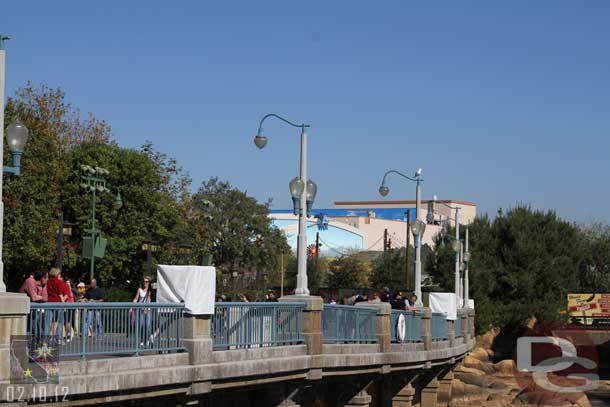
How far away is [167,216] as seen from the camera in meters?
57.7

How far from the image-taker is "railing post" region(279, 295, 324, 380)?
2059 cm

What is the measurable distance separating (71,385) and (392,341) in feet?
49.7

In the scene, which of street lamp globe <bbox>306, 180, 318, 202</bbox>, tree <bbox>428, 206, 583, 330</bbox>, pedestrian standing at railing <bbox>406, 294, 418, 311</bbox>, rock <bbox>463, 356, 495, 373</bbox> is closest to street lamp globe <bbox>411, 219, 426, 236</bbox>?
pedestrian standing at railing <bbox>406, 294, 418, 311</bbox>

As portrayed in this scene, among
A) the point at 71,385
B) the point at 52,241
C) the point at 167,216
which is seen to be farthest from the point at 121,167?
the point at 71,385

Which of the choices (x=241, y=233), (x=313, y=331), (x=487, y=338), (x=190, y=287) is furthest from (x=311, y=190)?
(x=241, y=233)

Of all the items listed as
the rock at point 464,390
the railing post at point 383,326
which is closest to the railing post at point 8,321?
the railing post at point 383,326

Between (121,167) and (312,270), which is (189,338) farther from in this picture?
(312,270)

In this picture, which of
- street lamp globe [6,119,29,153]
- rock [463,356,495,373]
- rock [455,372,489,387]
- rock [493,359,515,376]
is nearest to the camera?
street lamp globe [6,119,29,153]

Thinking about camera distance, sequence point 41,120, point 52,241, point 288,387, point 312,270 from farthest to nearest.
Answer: point 312,270 → point 41,120 → point 52,241 → point 288,387

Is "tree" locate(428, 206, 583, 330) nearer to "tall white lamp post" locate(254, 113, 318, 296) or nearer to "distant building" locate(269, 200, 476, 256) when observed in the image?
"tall white lamp post" locate(254, 113, 318, 296)

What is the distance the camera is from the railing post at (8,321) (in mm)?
12188

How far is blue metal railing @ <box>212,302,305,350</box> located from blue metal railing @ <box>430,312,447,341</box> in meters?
12.6

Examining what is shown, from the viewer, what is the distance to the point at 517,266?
71.2 meters

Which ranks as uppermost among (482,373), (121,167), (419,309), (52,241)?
(121,167)
